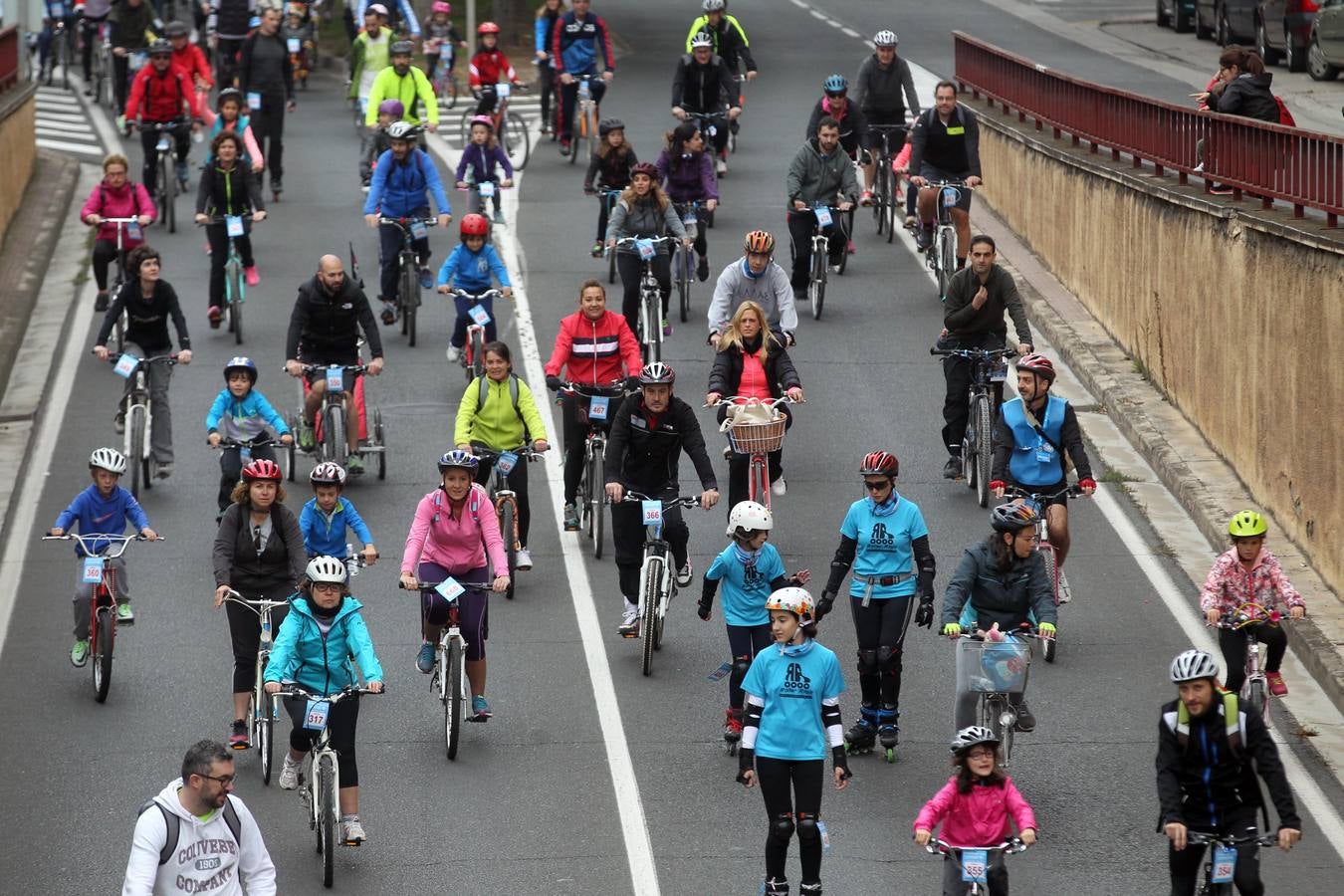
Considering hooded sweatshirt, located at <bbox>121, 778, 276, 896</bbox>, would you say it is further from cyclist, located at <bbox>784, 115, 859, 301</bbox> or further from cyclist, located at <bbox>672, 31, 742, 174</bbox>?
cyclist, located at <bbox>672, 31, 742, 174</bbox>

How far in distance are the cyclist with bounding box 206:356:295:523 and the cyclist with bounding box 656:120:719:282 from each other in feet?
24.4

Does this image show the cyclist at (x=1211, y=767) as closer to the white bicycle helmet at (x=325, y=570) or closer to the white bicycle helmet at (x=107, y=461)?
the white bicycle helmet at (x=325, y=570)

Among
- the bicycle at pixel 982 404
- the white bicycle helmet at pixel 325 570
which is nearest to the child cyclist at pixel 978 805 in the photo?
the white bicycle helmet at pixel 325 570

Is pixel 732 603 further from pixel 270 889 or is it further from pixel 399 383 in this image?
pixel 399 383

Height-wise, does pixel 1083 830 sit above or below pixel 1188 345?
below

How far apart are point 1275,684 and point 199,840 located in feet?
22.9

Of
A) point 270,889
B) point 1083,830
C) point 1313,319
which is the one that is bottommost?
point 1083,830

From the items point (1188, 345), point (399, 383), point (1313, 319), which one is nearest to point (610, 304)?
point (399, 383)

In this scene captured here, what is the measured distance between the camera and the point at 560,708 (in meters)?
15.4

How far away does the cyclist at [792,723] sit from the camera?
11977 mm

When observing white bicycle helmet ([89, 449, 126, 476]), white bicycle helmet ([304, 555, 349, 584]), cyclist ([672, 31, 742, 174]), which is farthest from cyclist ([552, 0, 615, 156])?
white bicycle helmet ([304, 555, 349, 584])

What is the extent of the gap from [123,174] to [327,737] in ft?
42.4

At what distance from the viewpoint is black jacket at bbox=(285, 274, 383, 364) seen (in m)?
19.6

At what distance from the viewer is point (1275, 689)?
13.9 m
